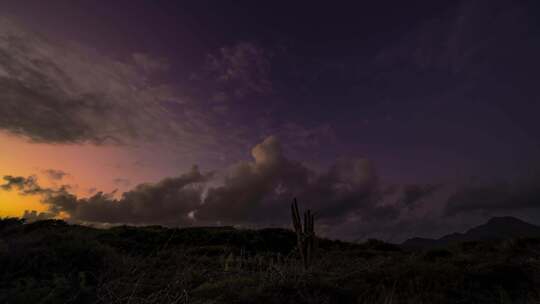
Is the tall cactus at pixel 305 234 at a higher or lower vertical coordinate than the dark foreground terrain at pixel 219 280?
higher

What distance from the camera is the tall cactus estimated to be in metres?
10.1

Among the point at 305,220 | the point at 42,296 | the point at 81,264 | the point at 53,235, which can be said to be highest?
the point at 305,220

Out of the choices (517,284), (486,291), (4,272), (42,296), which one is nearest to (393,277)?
(486,291)

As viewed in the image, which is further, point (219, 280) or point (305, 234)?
point (305, 234)

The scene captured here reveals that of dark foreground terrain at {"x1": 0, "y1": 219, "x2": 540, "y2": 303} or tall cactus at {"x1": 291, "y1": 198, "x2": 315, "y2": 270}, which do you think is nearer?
dark foreground terrain at {"x1": 0, "y1": 219, "x2": 540, "y2": 303}

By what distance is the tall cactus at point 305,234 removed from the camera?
10.1 meters

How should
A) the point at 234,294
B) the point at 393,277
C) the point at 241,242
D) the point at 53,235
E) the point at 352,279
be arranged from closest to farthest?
the point at 234,294 → the point at 352,279 → the point at 393,277 → the point at 53,235 → the point at 241,242

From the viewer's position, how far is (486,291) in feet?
32.0

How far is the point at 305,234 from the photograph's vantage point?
10.6 meters

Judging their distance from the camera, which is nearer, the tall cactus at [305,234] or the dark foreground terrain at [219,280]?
the dark foreground terrain at [219,280]

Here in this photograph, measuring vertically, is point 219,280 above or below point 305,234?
below

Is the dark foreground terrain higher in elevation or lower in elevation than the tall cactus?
lower

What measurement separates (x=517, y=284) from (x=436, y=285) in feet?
12.1

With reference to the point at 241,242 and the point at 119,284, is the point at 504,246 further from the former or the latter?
the point at 119,284
